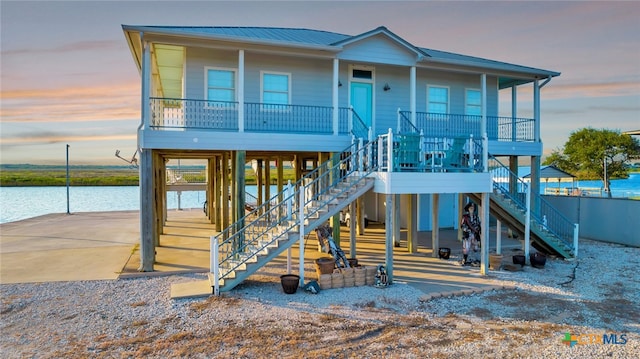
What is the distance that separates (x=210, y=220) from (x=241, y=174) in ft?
34.9

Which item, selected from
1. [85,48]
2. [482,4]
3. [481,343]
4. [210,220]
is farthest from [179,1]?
A: [481,343]

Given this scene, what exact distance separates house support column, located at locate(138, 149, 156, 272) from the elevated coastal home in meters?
0.03

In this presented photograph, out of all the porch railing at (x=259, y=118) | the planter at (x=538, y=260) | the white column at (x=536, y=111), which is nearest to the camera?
the planter at (x=538, y=260)

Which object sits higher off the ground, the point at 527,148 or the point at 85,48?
the point at 85,48

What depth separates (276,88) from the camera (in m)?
13.0

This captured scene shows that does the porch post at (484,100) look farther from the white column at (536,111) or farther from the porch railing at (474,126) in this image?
the white column at (536,111)

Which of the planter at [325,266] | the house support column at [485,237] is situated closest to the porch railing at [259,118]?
the house support column at [485,237]

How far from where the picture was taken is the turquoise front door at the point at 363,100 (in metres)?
14.2

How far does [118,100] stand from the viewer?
2112 centimetres

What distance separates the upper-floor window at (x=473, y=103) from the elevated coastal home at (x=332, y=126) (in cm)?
5

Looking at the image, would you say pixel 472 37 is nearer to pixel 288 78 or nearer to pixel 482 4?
pixel 482 4

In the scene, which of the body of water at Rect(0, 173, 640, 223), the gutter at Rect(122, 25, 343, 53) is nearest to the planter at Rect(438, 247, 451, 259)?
the gutter at Rect(122, 25, 343, 53)

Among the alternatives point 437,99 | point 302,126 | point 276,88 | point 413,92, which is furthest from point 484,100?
point 276,88

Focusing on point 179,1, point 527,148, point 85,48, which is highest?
point 179,1
